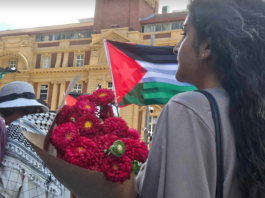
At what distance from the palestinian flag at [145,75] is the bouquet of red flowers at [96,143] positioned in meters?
5.37

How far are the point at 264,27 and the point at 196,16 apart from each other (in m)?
0.29

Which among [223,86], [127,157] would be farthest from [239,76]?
[127,157]

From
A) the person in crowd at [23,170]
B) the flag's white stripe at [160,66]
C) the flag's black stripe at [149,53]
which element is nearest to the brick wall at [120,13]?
the flag's black stripe at [149,53]

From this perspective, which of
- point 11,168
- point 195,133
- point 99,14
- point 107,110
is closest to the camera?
point 195,133

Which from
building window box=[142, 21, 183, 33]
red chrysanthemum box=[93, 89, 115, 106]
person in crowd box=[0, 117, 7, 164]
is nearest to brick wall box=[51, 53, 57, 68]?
building window box=[142, 21, 183, 33]

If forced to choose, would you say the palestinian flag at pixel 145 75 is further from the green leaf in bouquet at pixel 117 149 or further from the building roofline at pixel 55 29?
the building roofline at pixel 55 29

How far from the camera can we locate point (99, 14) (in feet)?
104

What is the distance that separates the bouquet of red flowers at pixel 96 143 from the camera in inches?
43.5

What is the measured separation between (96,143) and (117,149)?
0.11 meters

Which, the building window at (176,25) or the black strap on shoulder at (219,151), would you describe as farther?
the building window at (176,25)

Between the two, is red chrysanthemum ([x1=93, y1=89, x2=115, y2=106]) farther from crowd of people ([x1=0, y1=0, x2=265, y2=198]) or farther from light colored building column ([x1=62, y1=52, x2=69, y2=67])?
light colored building column ([x1=62, y1=52, x2=69, y2=67])

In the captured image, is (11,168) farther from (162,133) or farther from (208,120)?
(208,120)

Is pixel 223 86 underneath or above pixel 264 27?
underneath

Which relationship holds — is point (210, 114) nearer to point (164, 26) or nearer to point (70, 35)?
point (164, 26)
